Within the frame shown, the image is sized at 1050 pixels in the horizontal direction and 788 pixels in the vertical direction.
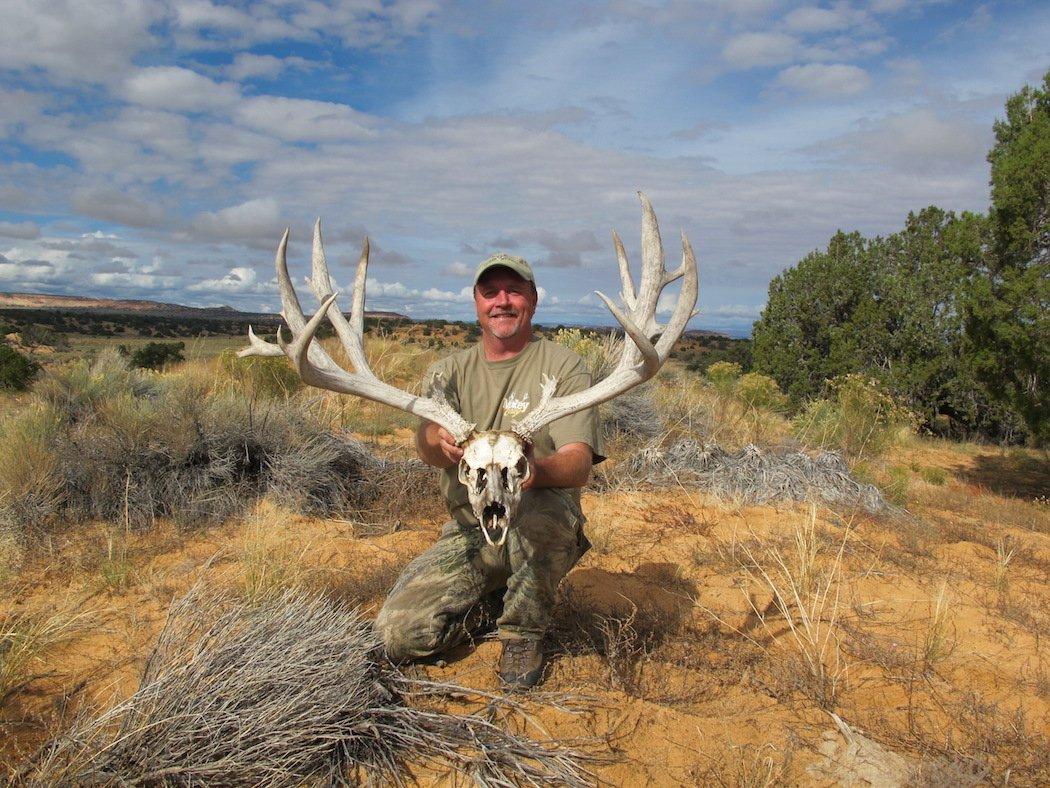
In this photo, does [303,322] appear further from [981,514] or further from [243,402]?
[981,514]

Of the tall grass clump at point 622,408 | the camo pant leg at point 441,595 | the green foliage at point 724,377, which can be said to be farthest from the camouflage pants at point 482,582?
the green foliage at point 724,377

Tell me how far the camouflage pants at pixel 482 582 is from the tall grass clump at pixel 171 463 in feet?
7.74

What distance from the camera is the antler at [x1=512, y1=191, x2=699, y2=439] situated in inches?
115

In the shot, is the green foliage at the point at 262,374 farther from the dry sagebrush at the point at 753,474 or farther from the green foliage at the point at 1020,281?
the green foliage at the point at 1020,281

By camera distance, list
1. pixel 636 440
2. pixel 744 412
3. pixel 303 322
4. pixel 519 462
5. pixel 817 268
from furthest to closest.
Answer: pixel 817 268
pixel 744 412
pixel 636 440
pixel 303 322
pixel 519 462

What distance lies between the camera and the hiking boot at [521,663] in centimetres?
311

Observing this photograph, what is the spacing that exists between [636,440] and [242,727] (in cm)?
599

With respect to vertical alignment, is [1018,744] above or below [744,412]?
below

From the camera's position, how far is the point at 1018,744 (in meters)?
2.77

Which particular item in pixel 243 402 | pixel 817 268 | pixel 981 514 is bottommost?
pixel 981 514

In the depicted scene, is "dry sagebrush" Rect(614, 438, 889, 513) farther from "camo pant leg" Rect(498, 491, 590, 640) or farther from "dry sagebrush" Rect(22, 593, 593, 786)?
"dry sagebrush" Rect(22, 593, 593, 786)

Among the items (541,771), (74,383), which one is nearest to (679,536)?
(541,771)

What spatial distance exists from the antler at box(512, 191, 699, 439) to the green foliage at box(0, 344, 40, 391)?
9815mm

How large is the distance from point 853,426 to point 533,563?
7.97 meters
